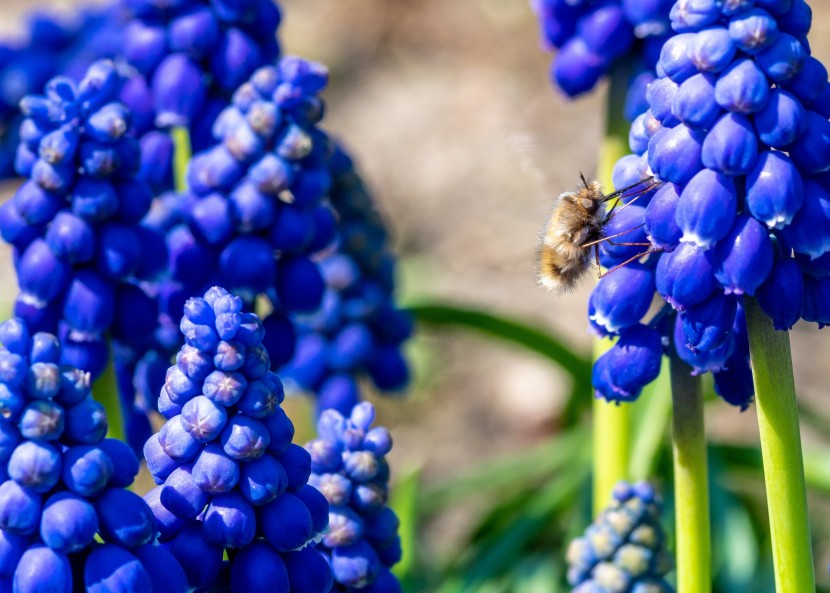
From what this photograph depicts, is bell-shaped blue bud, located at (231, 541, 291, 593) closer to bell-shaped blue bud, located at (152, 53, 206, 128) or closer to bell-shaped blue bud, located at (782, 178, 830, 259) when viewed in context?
bell-shaped blue bud, located at (782, 178, 830, 259)

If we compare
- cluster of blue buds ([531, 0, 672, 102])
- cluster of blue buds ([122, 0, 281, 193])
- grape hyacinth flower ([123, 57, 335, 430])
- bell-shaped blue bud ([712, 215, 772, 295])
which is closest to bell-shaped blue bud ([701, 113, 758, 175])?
→ bell-shaped blue bud ([712, 215, 772, 295])

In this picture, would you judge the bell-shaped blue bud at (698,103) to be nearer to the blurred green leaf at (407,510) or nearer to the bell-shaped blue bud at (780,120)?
the bell-shaped blue bud at (780,120)

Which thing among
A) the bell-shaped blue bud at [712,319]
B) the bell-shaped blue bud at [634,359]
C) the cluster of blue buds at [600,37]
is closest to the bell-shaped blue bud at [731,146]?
the bell-shaped blue bud at [712,319]

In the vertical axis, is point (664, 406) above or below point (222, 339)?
above

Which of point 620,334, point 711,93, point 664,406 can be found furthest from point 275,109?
point 664,406

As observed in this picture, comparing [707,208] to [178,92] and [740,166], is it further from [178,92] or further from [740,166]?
[178,92]

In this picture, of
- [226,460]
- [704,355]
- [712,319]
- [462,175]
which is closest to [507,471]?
[704,355]

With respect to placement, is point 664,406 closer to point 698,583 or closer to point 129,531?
point 698,583
